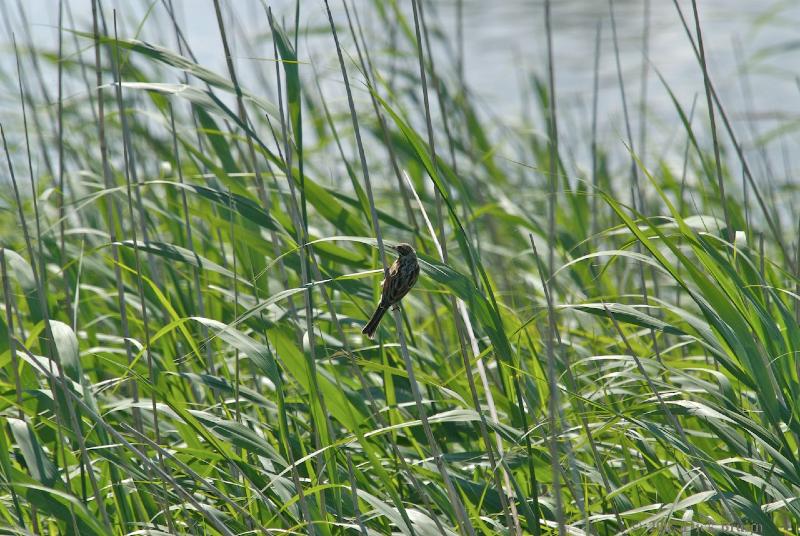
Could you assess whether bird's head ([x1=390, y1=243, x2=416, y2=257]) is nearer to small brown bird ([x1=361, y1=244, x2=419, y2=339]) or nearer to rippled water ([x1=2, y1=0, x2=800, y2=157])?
small brown bird ([x1=361, y1=244, x2=419, y2=339])

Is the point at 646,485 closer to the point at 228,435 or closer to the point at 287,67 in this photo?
the point at 228,435

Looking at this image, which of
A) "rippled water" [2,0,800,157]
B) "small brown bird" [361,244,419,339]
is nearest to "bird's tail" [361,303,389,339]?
"small brown bird" [361,244,419,339]

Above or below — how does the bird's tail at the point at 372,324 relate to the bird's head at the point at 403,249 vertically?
below

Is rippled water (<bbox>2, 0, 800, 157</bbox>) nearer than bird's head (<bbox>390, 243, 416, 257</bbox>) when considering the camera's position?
No

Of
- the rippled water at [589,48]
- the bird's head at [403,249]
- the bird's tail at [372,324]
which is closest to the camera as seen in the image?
the bird's head at [403,249]

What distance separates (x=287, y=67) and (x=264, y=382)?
122 centimetres

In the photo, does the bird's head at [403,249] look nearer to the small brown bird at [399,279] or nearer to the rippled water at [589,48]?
the small brown bird at [399,279]

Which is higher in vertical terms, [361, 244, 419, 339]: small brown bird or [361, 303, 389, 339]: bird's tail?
[361, 244, 419, 339]: small brown bird

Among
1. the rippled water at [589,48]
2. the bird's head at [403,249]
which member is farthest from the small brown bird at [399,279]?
the rippled water at [589,48]

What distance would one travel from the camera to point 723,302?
193cm

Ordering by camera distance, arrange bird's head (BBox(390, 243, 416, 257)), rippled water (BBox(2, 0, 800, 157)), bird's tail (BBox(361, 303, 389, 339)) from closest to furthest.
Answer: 1. bird's head (BBox(390, 243, 416, 257))
2. bird's tail (BBox(361, 303, 389, 339))
3. rippled water (BBox(2, 0, 800, 157))

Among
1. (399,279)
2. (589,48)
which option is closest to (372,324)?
(399,279)

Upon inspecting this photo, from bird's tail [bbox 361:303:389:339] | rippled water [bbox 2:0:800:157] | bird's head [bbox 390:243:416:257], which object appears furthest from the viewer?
rippled water [bbox 2:0:800:157]

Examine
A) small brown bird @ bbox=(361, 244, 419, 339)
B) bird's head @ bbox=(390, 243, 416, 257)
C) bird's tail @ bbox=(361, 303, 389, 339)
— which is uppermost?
bird's head @ bbox=(390, 243, 416, 257)
